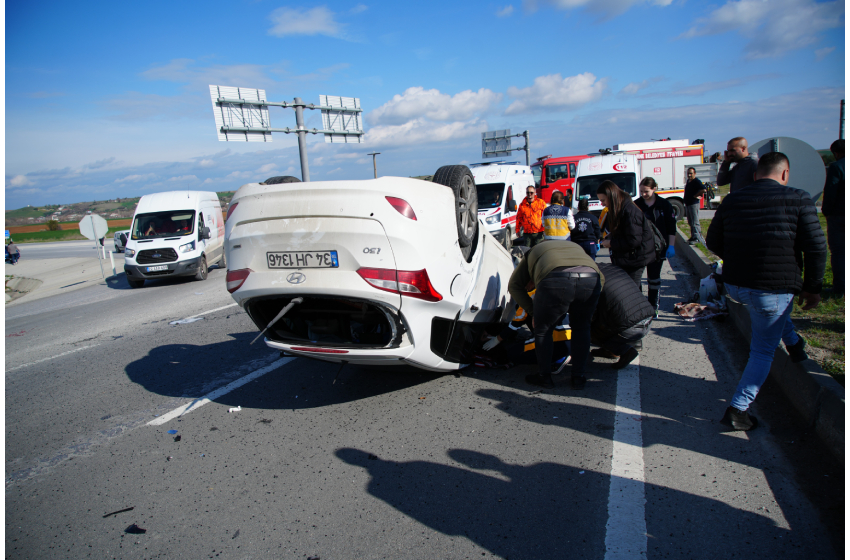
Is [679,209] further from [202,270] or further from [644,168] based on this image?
[202,270]

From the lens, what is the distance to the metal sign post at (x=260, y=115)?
65.3ft

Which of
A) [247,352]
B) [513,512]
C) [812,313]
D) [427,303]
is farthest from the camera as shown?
[247,352]

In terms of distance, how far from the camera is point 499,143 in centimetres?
4078

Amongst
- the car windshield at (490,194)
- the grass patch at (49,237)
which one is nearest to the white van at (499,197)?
the car windshield at (490,194)

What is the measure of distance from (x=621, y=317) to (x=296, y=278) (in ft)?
9.52

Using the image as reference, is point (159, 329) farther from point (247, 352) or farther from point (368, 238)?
point (368, 238)

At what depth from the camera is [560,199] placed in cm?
811

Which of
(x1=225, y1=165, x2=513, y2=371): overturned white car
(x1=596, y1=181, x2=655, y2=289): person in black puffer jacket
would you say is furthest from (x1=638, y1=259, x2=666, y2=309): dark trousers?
(x1=225, y1=165, x2=513, y2=371): overturned white car

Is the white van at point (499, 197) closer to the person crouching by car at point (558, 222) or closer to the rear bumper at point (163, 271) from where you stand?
the person crouching by car at point (558, 222)

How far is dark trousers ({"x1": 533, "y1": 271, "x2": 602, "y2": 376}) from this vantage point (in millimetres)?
3955

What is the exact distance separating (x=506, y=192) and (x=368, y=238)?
1170 centimetres

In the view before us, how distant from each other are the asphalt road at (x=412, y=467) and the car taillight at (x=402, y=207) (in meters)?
1.64

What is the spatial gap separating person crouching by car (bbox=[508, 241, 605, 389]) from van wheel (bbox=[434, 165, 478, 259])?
22.3 inches

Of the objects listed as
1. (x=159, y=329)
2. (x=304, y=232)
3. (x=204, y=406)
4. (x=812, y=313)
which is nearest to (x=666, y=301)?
(x=812, y=313)
